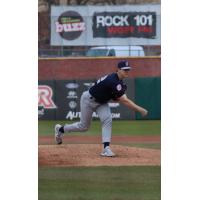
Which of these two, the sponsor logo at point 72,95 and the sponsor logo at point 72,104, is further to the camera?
the sponsor logo at point 72,95

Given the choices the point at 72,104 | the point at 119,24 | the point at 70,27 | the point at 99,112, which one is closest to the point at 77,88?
the point at 72,104

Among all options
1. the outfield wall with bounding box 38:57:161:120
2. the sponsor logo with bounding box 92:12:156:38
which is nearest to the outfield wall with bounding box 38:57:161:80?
the outfield wall with bounding box 38:57:161:120

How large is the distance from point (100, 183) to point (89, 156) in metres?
1.36

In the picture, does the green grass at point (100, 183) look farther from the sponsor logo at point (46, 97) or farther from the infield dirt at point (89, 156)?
the sponsor logo at point (46, 97)

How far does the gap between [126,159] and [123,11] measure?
13.1m

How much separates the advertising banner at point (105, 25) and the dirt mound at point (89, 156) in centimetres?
1149

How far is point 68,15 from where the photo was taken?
2089 cm

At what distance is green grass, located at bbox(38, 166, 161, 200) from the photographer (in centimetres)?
643

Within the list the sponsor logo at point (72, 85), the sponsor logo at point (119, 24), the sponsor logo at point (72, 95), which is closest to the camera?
the sponsor logo at point (72, 95)

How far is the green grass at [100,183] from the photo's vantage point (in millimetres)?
6430

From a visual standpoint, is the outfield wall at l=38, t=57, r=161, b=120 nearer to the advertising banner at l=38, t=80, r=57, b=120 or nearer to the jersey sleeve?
the advertising banner at l=38, t=80, r=57, b=120

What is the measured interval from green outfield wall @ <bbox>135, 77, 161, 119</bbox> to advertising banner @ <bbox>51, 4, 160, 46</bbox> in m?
4.91

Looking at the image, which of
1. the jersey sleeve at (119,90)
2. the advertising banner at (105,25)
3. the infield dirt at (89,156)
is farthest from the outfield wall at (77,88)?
the jersey sleeve at (119,90)
